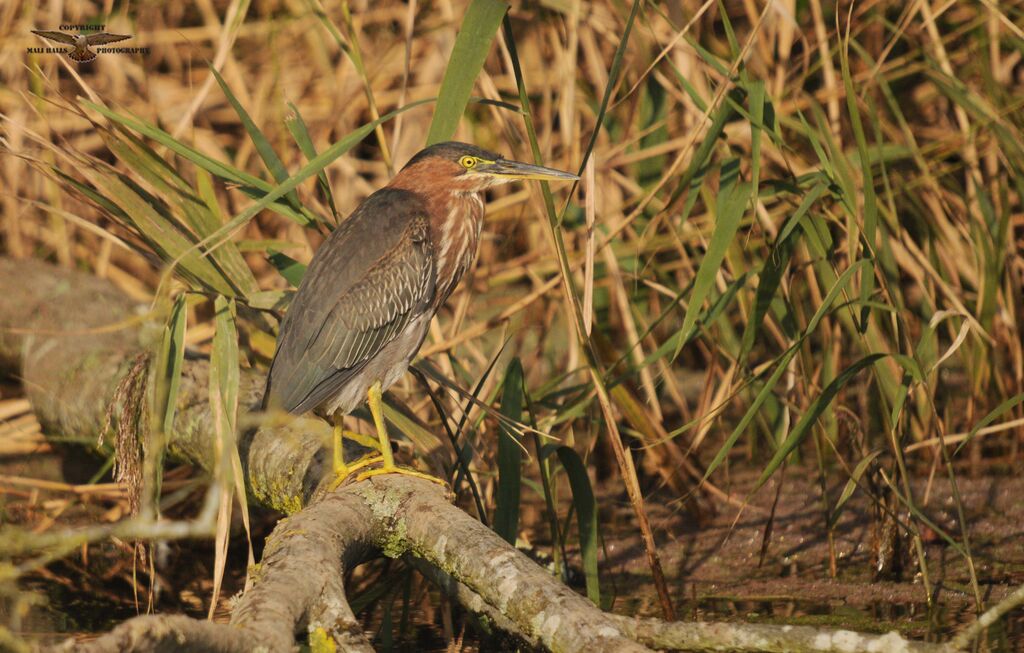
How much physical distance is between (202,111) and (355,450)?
3.46 m

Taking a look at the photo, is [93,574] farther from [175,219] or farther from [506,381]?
[506,381]

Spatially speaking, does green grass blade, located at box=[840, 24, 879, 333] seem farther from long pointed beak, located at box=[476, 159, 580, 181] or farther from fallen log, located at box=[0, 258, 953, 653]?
Result: fallen log, located at box=[0, 258, 953, 653]

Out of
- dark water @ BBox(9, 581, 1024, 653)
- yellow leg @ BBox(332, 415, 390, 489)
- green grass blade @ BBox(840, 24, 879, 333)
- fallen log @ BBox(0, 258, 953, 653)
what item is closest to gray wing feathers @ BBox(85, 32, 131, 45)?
fallen log @ BBox(0, 258, 953, 653)

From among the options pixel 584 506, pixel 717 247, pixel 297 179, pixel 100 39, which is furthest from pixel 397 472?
pixel 100 39

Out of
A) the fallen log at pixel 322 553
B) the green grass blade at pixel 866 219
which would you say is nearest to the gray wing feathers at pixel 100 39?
the fallen log at pixel 322 553

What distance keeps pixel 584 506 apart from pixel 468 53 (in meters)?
1.28

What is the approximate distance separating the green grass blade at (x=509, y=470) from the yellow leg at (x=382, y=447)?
0.18 meters

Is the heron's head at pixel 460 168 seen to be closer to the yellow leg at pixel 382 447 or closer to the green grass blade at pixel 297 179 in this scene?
the yellow leg at pixel 382 447

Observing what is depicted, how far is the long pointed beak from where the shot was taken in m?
3.40

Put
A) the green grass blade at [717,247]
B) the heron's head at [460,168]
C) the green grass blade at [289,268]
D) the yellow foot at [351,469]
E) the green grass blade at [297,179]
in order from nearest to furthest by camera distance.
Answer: the green grass blade at [297,179] < the green grass blade at [717,247] < the yellow foot at [351,469] < the green grass blade at [289,268] < the heron's head at [460,168]

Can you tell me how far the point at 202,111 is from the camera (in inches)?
249

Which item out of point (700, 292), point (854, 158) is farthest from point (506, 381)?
point (854, 158)

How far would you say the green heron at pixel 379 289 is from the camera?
3.39 metres

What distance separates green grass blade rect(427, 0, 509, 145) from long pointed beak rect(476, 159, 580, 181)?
0.41 metres
